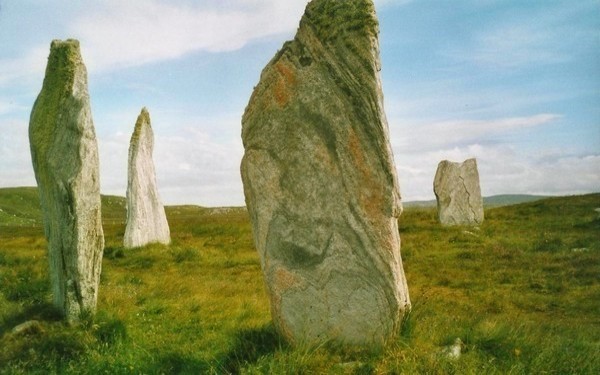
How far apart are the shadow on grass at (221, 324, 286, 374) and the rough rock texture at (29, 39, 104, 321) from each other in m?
3.15

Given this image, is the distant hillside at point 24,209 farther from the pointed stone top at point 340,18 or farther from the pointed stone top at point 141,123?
the pointed stone top at point 340,18

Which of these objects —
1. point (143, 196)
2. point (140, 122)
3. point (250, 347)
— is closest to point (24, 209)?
point (140, 122)

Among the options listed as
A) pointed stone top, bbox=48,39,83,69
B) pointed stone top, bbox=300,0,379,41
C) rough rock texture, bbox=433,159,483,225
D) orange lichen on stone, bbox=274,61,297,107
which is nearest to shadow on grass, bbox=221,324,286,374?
orange lichen on stone, bbox=274,61,297,107

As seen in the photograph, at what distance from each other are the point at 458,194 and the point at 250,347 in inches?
727

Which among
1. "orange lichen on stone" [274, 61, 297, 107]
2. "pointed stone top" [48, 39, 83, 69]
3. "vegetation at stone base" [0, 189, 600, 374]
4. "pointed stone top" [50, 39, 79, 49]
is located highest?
"pointed stone top" [50, 39, 79, 49]

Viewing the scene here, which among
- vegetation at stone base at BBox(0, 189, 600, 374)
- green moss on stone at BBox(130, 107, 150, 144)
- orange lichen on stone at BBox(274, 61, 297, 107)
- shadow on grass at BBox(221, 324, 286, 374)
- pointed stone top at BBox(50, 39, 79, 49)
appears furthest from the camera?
green moss on stone at BBox(130, 107, 150, 144)

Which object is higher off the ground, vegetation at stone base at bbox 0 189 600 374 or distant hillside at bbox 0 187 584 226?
distant hillside at bbox 0 187 584 226

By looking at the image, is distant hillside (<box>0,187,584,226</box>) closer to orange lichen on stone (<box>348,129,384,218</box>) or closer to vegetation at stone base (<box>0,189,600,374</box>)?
vegetation at stone base (<box>0,189,600,374</box>)

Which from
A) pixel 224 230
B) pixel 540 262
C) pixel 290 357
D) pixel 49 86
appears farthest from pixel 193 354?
pixel 224 230

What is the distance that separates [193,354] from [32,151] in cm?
486

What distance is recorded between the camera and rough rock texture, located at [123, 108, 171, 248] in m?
18.2

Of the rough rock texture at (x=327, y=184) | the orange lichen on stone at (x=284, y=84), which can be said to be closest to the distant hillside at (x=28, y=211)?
the rough rock texture at (x=327, y=184)

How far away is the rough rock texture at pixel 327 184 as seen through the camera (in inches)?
239

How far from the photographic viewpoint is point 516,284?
12.6 metres
